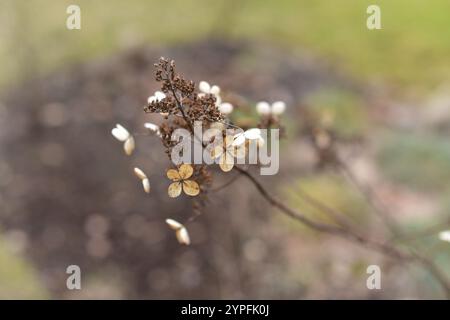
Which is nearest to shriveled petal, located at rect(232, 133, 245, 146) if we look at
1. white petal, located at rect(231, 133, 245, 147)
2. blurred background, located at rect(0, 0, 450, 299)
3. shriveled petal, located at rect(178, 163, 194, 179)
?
white petal, located at rect(231, 133, 245, 147)

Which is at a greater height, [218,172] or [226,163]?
[218,172]

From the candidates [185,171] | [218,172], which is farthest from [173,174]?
[218,172]

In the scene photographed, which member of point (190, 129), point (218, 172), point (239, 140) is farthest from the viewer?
point (218, 172)

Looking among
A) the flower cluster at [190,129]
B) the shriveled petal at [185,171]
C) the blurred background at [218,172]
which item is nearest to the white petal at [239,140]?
the flower cluster at [190,129]

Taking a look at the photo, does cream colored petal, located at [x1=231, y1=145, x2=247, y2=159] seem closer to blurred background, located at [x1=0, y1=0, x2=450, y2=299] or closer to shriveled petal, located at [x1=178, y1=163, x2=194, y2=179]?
shriveled petal, located at [x1=178, y1=163, x2=194, y2=179]

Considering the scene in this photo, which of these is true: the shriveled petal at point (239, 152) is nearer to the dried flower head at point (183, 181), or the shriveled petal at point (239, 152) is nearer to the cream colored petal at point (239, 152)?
the cream colored petal at point (239, 152)

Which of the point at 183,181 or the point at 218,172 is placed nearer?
the point at 183,181


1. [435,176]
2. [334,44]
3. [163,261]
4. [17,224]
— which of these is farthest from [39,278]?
[334,44]

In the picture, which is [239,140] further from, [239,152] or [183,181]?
[183,181]
